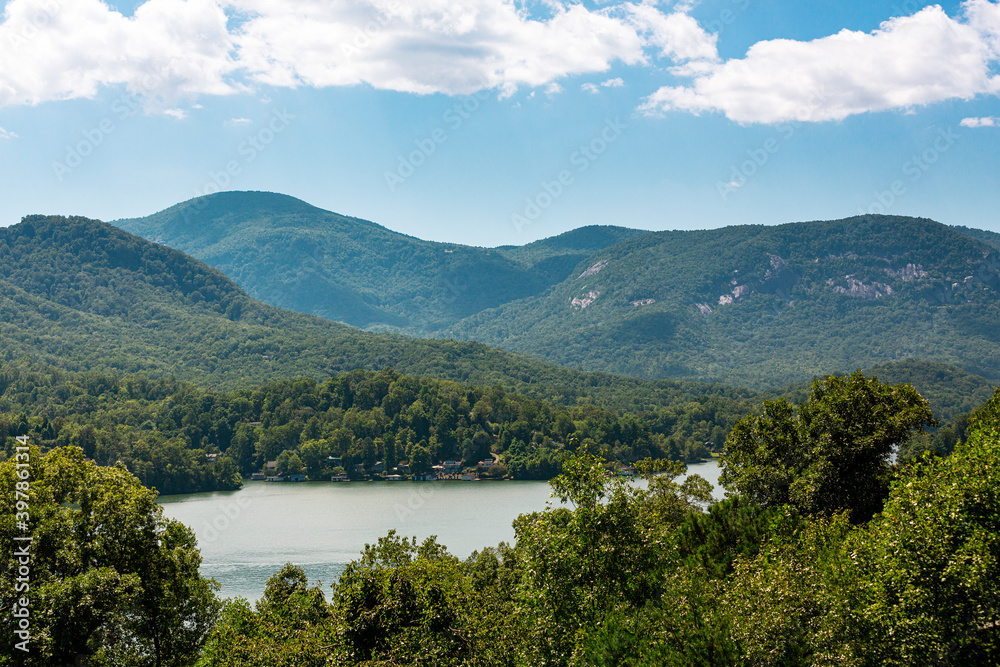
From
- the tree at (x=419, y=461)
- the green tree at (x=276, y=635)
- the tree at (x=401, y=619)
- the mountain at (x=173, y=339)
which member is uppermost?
the mountain at (x=173, y=339)

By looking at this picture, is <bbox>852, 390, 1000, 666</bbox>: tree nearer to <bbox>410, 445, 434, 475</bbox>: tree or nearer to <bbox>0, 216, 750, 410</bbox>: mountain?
<bbox>410, 445, 434, 475</bbox>: tree

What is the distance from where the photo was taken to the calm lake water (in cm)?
5000

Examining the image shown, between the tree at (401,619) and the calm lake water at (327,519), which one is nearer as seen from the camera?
the tree at (401,619)

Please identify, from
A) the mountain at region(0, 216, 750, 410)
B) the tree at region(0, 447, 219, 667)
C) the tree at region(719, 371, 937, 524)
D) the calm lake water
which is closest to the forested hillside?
the calm lake water

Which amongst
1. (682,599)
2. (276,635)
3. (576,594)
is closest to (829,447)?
(682,599)

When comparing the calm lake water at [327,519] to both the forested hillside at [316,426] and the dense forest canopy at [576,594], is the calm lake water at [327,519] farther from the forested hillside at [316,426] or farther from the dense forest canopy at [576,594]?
the dense forest canopy at [576,594]

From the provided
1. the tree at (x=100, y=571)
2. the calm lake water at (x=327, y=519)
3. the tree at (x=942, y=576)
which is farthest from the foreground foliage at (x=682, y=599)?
the calm lake water at (x=327, y=519)

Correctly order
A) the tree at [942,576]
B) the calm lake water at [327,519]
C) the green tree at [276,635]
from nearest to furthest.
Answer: the tree at [942,576] < the green tree at [276,635] < the calm lake water at [327,519]

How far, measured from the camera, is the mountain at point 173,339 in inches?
5645

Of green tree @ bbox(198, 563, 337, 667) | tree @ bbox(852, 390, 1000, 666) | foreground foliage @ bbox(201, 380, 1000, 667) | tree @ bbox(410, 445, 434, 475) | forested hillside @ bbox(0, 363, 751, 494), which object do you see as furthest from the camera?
tree @ bbox(410, 445, 434, 475)

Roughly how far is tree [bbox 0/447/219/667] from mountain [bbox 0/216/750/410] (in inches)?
4661

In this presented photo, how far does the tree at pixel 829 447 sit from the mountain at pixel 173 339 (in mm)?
105672

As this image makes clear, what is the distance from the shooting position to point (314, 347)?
545 ft

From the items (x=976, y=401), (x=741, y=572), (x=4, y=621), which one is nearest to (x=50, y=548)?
(x=4, y=621)
